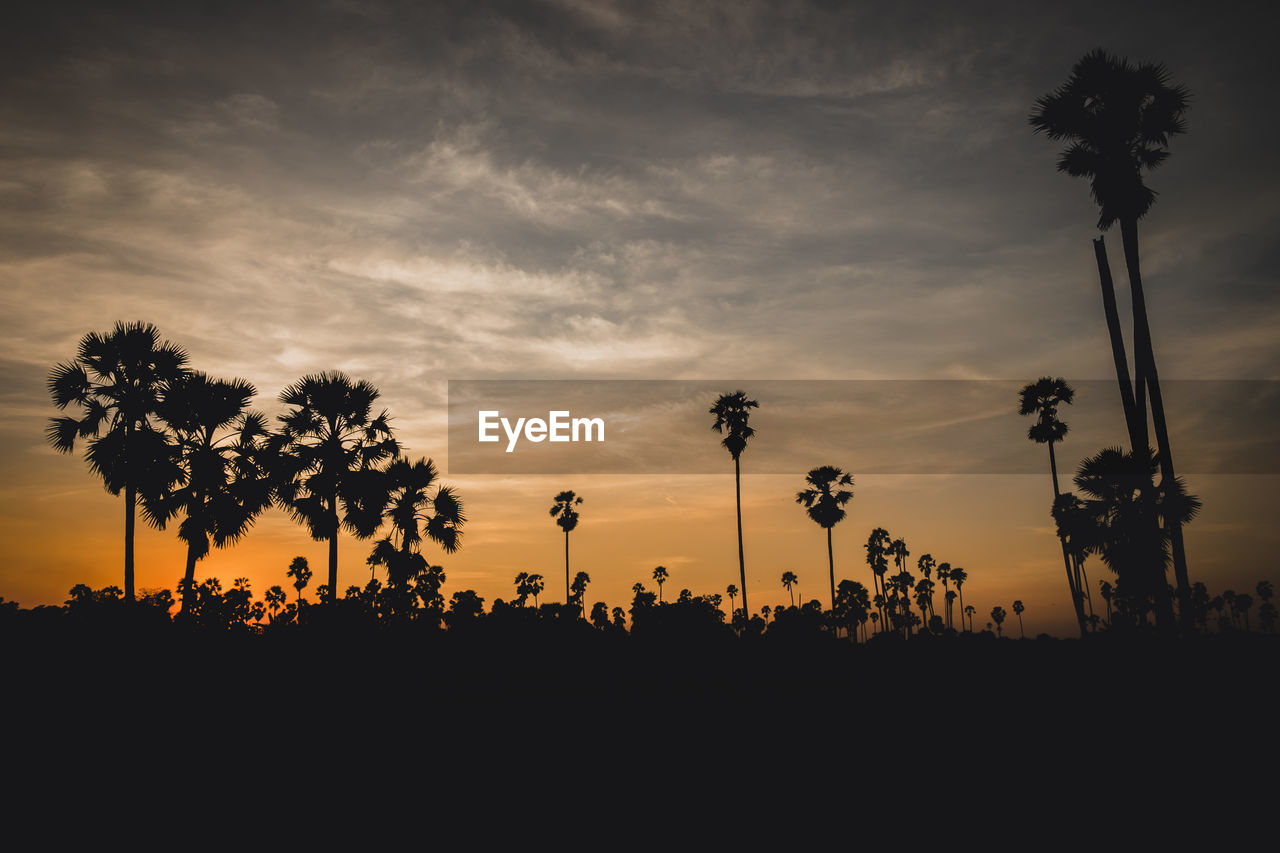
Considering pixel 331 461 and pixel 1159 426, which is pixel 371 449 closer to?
pixel 331 461

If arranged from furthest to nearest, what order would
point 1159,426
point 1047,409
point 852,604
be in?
point 852,604 < point 1047,409 < point 1159,426

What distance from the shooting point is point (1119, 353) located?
19.2 metres

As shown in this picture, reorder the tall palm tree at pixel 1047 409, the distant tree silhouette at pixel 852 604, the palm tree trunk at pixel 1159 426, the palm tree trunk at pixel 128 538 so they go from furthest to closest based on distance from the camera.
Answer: the distant tree silhouette at pixel 852 604 < the tall palm tree at pixel 1047 409 < the palm tree trunk at pixel 128 538 < the palm tree trunk at pixel 1159 426

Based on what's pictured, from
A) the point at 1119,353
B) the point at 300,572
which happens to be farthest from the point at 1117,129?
the point at 300,572

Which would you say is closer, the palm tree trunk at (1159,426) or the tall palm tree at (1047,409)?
the palm tree trunk at (1159,426)

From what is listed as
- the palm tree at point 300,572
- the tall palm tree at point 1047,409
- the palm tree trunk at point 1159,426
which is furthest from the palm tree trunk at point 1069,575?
the palm tree at point 300,572

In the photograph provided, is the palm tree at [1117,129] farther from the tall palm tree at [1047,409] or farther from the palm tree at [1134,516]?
the tall palm tree at [1047,409]

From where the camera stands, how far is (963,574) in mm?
158250

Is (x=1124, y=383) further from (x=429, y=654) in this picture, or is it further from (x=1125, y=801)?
(x=429, y=654)

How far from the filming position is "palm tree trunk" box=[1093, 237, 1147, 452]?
18.9m

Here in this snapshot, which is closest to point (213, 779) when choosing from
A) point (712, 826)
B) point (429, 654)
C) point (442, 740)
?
point (442, 740)

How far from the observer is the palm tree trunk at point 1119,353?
18.9 meters

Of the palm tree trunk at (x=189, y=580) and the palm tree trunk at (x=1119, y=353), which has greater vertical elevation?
the palm tree trunk at (x=1119, y=353)

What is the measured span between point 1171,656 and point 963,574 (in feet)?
505
